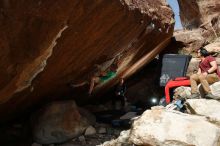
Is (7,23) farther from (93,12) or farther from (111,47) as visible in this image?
(111,47)

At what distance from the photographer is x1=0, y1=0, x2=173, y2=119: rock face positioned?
5793 mm

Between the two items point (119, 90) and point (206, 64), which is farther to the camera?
point (119, 90)

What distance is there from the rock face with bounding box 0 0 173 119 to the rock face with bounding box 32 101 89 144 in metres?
0.39

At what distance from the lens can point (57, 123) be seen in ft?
30.5

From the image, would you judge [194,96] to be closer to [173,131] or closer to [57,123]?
[173,131]

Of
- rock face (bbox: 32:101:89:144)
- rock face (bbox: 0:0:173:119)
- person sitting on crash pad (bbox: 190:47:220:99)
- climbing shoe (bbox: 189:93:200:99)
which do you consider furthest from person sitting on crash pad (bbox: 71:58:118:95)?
climbing shoe (bbox: 189:93:200:99)

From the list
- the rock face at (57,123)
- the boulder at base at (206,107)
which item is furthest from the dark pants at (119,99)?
the boulder at base at (206,107)

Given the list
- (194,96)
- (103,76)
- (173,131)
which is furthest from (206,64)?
(173,131)

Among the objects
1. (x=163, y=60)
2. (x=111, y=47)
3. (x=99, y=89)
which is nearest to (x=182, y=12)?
(x=163, y=60)

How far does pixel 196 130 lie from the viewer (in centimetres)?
644

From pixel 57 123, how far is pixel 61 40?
303cm

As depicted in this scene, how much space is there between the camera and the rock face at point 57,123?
916 centimetres

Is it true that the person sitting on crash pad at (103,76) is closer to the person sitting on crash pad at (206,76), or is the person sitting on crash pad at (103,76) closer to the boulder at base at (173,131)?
the person sitting on crash pad at (206,76)

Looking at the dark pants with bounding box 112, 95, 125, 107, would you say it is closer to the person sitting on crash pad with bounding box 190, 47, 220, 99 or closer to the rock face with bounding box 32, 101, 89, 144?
the rock face with bounding box 32, 101, 89, 144
